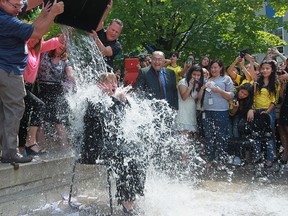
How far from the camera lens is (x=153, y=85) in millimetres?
6688

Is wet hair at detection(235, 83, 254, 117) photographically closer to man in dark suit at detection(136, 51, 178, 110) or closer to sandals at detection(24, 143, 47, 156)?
man in dark suit at detection(136, 51, 178, 110)

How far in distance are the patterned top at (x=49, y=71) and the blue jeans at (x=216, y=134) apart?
2.81 meters

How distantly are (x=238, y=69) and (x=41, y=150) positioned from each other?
574 cm

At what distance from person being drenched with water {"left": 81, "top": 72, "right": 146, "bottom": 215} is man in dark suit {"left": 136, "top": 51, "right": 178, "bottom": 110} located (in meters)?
2.32

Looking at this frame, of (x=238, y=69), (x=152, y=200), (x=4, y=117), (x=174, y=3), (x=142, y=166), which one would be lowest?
(x=152, y=200)

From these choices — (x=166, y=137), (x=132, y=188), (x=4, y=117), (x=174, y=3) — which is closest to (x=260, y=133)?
(x=166, y=137)

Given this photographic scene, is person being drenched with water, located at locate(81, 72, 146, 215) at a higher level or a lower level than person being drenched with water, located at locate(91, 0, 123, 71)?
lower

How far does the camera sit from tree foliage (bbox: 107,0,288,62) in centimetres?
1481

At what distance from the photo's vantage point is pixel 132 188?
4273 millimetres

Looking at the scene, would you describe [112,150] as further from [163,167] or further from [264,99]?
[264,99]

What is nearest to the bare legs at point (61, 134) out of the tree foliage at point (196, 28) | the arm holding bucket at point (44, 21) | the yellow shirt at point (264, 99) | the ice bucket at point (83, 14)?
the ice bucket at point (83, 14)

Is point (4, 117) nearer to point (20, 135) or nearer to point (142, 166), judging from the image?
point (20, 135)

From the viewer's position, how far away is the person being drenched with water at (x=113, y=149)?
418 cm

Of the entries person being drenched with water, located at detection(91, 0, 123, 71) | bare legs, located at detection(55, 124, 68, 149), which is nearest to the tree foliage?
person being drenched with water, located at detection(91, 0, 123, 71)
